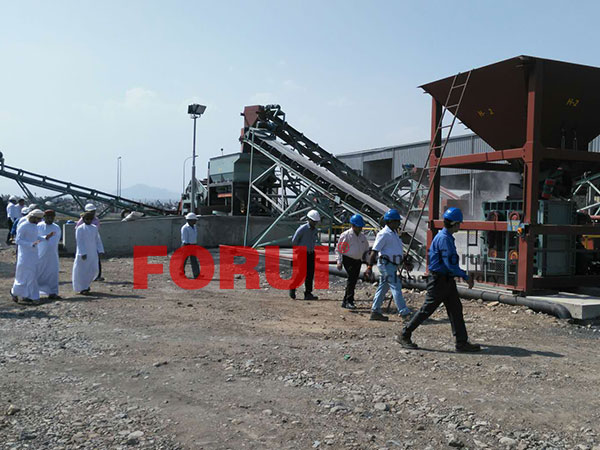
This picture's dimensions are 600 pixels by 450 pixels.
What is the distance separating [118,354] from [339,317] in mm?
3674

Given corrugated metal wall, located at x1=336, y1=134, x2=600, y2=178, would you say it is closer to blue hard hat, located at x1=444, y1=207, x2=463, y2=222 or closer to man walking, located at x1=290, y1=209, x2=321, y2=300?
man walking, located at x1=290, y1=209, x2=321, y2=300

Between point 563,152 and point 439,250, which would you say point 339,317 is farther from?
point 563,152

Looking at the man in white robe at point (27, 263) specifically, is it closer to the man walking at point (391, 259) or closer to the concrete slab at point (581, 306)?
the man walking at point (391, 259)

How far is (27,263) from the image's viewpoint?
382 inches

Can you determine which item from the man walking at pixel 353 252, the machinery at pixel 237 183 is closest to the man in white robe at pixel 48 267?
the man walking at pixel 353 252

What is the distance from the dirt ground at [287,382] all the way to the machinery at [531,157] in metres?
1.30

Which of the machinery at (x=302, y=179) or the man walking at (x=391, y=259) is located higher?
the machinery at (x=302, y=179)

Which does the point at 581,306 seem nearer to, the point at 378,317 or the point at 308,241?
the point at 378,317

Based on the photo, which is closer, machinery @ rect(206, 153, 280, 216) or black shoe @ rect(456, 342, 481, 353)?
black shoe @ rect(456, 342, 481, 353)

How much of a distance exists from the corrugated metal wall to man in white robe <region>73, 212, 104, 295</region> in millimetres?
19623

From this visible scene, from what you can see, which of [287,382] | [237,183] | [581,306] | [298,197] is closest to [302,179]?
[298,197]

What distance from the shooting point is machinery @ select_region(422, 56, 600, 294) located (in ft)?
30.2

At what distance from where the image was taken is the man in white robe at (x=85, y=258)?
1080 cm

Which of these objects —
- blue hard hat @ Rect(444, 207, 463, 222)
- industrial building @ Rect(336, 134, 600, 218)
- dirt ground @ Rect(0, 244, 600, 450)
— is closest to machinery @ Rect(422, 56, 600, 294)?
dirt ground @ Rect(0, 244, 600, 450)
